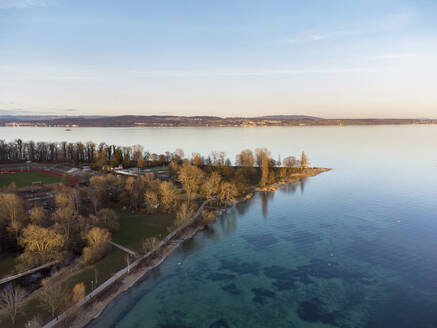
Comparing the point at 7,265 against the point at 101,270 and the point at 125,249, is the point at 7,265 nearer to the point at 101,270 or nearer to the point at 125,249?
the point at 101,270

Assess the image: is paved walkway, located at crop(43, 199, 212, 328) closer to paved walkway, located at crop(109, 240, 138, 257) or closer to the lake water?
paved walkway, located at crop(109, 240, 138, 257)

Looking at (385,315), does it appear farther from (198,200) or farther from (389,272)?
(198,200)

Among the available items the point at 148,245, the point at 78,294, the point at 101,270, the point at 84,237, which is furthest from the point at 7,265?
the point at 148,245

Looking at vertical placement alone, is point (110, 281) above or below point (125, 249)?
below

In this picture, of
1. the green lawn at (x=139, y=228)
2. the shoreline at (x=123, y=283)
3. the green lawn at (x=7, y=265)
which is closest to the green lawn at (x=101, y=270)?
the shoreline at (x=123, y=283)

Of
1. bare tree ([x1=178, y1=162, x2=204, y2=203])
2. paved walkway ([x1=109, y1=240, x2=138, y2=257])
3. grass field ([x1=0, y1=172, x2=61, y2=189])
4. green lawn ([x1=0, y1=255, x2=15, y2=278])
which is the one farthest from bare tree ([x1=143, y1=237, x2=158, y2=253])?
grass field ([x1=0, y1=172, x2=61, y2=189])
